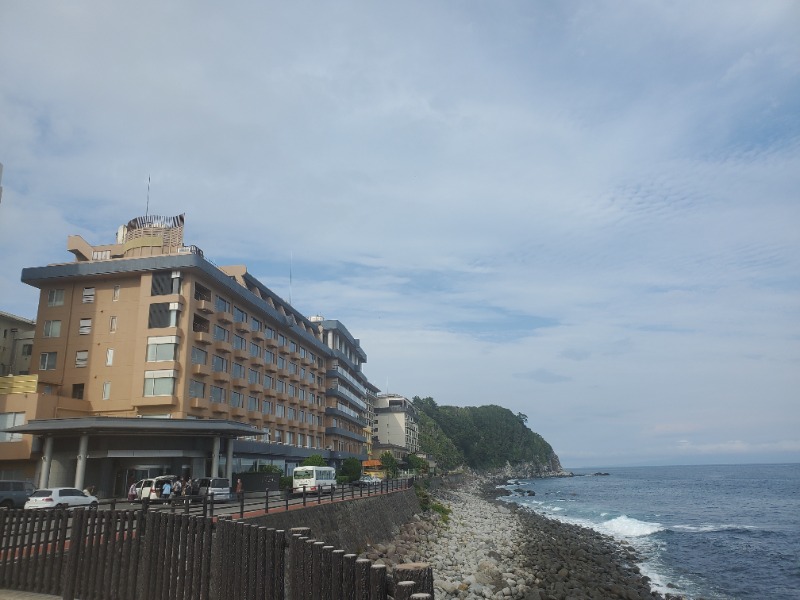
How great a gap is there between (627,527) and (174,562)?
58884mm

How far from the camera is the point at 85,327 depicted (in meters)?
49.8

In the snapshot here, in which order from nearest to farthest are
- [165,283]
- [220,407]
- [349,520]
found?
1. [349,520]
2. [165,283]
3. [220,407]

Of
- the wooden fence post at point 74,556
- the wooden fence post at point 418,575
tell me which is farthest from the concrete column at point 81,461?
the wooden fence post at point 418,575

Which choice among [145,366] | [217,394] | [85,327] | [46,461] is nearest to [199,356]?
[145,366]

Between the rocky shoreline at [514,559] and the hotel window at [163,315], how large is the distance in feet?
79.5

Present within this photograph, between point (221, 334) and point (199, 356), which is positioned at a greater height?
point (221, 334)

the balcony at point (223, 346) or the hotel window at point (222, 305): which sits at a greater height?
the hotel window at point (222, 305)

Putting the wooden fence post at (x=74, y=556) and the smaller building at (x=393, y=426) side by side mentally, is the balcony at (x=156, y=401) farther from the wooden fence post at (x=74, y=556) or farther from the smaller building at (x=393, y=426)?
the smaller building at (x=393, y=426)

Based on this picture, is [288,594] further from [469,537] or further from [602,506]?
[602,506]

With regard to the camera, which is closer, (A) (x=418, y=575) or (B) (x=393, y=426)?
(A) (x=418, y=575)

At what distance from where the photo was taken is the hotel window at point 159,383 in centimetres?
4591

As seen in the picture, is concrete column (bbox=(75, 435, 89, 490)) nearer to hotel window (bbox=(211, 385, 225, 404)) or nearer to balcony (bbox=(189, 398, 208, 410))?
balcony (bbox=(189, 398, 208, 410))

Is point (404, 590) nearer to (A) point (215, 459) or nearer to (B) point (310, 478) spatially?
(A) point (215, 459)

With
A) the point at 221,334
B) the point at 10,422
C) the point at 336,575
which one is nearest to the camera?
the point at 336,575
